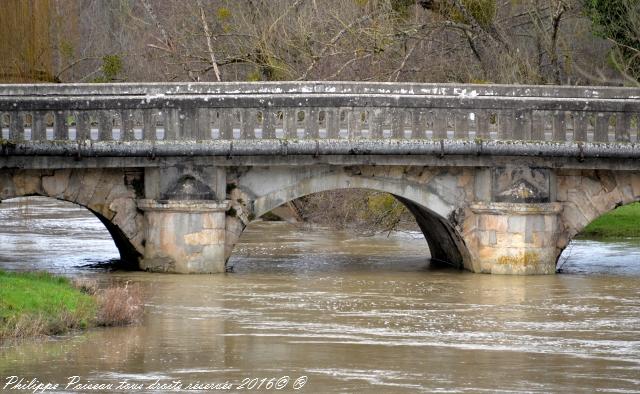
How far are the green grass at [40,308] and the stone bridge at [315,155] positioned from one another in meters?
3.84

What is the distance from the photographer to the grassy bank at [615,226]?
2992 cm

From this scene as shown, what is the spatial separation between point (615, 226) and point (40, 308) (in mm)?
16630

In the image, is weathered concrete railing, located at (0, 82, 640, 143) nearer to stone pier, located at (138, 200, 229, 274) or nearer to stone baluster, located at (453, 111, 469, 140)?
stone baluster, located at (453, 111, 469, 140)

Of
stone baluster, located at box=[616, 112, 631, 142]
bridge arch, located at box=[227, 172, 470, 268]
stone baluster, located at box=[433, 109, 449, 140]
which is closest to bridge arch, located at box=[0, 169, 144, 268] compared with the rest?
bridge arch, located at box=[227, 172, 470, 268]

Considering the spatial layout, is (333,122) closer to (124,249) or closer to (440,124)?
(440,124)

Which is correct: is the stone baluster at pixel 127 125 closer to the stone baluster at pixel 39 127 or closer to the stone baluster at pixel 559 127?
the stone baluster at pixel 39 127

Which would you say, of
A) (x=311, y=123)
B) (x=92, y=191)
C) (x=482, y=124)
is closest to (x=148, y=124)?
(x=92, y=191)

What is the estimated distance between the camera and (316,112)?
21.6m

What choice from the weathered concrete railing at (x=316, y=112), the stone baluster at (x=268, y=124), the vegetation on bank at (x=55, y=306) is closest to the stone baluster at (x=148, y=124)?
the weathered concrete railing at (x=316, y=112)

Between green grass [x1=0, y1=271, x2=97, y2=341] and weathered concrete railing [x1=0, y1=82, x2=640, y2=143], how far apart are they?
3843mm

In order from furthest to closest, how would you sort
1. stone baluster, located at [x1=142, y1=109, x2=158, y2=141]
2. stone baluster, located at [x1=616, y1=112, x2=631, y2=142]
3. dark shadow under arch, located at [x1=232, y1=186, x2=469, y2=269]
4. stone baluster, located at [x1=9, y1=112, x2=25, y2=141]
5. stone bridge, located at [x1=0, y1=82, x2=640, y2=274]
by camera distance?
dark shadow under arch, located at [x1=232, y1=186, x2=469, y2=269]
stone baluster, located at [x1=616, y1=112, x2=631, y2=142]
stone baluster, located at [x1=142, y1=109, x2=158, y2=141]
stone bridge, located at [x1=0, y1=82, x2=640, y2=274]
stone baluster, located at [x1=9, y1=112, x2=25, y2=141]

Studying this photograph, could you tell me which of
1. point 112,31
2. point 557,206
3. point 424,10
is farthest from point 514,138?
point 112,31

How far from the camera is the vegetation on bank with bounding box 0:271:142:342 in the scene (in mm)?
15891

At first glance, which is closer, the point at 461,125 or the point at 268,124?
the point at 268,124
